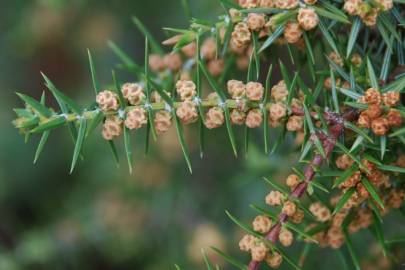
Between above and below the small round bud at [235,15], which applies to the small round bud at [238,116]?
below

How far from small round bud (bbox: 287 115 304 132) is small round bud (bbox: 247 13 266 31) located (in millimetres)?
170

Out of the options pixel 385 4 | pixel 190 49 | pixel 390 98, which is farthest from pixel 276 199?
pixel 190 49

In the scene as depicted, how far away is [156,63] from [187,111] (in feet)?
1.51

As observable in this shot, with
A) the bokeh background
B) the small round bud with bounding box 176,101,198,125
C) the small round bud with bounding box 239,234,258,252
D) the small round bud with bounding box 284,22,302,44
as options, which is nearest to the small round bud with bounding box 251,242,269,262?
the small round bud with bounding box 239,234,258,252

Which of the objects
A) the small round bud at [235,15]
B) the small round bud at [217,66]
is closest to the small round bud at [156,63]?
the small round bud at [217,66]

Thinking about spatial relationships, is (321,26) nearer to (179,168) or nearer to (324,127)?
(324,127)

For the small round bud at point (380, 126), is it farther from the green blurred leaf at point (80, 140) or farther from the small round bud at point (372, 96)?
the green blurred leaf at point (80, 140)

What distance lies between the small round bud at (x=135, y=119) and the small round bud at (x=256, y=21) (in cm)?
25

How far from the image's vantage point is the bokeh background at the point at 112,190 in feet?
7.56

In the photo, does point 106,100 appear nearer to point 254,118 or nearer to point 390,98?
point 254,118

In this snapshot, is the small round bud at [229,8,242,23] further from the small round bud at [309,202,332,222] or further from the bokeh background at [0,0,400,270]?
the bokeh background at [0,0,400,270]

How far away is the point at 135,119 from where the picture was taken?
1020mm

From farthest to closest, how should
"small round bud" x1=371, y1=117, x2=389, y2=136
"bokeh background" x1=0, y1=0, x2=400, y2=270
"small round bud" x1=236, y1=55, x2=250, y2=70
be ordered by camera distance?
"bokeh background" x1=0, y1=0, x2=400, y2=270
"small round bud" x1=236, y1=55, x2=250, y2=70
"small round bud" x1=371, y1=117, x2=389, y2=136

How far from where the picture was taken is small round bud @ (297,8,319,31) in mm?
1004
